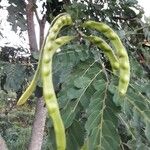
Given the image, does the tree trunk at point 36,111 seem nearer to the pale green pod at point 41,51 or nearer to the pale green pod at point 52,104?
the pale green pod at point 41,51

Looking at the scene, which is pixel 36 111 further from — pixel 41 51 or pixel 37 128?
pixel 41 51

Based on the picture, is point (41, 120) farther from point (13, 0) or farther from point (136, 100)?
point (136, 100)

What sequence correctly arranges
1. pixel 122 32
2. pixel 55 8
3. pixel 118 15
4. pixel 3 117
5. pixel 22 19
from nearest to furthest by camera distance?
pixel 122 32 < pixel 118 15 < pixel 55 8 < pixel 22 19 < pixel 3 117

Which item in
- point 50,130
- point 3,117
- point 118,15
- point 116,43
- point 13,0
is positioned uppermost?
point 13,0

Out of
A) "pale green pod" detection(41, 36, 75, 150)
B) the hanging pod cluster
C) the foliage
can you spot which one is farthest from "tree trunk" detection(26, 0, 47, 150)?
"pale green pod" detection(41, 36, 75, 150)

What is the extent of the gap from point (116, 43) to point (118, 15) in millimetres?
876

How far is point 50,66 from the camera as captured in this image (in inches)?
45.7

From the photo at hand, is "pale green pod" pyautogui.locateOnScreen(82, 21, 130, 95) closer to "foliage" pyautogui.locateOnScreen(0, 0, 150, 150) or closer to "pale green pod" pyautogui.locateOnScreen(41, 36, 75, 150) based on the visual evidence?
"foliage" pyautogui.locateOnScreen(0, 0, 150, 150)

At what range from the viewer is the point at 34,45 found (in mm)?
2812

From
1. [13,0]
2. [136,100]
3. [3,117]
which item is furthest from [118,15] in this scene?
[3,117]

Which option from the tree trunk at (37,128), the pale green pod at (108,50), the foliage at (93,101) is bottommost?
the tree trunk at (37,128)

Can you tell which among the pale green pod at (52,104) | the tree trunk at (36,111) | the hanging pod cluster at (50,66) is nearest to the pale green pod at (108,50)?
the hanging pod cluster at (50,66)

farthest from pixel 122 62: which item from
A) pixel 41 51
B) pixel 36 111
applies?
pixel 36 111

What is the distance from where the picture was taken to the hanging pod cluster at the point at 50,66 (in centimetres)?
107
